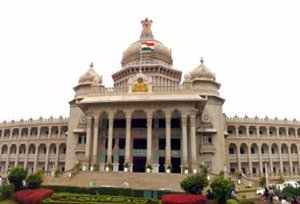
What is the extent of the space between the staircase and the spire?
32.1 metres

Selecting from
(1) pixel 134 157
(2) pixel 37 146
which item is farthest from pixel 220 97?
(2) pixel 37 146

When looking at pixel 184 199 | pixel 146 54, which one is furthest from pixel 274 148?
pixel 184 199

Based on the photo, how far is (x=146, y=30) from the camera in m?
58.1

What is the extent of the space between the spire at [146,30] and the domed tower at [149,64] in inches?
47.7

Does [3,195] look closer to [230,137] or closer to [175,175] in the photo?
[175,175]

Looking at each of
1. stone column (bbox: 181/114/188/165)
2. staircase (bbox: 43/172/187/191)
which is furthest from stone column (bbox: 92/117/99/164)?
stone column (bbox: 181/114/188/165)

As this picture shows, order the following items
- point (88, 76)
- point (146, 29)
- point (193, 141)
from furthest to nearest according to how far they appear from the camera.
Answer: point (146, 29), point (88, 76), point (193, 141)

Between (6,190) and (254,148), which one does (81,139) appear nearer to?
(6,190)

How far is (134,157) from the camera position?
133 feet

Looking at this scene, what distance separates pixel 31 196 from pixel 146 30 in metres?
42.8

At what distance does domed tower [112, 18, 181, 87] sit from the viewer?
164 feet

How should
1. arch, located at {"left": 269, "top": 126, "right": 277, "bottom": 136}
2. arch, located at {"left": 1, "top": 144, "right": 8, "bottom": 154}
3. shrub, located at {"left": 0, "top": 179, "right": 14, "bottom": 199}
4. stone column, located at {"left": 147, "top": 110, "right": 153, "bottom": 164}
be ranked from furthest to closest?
arch, located at {"left": 1, "top": 144, "right": 8, "bottom": 154} → arch, located at {"left": 269, "top": 126, "right": 277, "bottom": 136} → stone column, located at {"left": 147, "top": 110, "right": 153, "bottom": 164} → shrub, located at {"left": 0, "top": 179, "right": 14, "bottom": 199}

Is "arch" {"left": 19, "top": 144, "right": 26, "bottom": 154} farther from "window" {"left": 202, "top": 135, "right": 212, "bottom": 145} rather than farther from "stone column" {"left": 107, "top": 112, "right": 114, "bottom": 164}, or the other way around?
"window" {"left": 202, "top": 135, "right": 212, "bottom": 145}

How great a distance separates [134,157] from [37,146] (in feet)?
94.9
